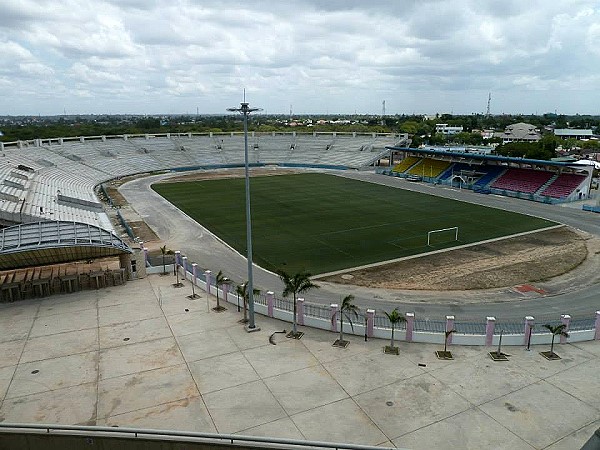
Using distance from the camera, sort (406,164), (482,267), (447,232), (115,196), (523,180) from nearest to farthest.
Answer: (482,267), (447,232), (115,196), (523,180), (406,164)

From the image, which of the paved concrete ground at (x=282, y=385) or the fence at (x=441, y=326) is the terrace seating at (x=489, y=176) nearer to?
the fence at (x=441, y=326)

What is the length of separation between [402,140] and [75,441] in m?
101

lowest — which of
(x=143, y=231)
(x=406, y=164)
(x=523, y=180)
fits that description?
(x=143, y=231)

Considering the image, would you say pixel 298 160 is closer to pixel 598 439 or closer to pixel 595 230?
pixel 595 230

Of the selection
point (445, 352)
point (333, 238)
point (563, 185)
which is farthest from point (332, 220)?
point (563, 185)

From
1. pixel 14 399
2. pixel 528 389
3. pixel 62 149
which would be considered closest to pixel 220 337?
pixel 14 399

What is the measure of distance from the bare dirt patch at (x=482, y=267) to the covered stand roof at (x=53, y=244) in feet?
49.8

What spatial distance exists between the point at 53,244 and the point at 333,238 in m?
24.2

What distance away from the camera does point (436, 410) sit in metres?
16.5

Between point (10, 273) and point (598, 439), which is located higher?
point (598, 439)

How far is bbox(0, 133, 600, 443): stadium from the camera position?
2600 centimetres

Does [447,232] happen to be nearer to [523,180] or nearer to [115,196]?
[523,180]

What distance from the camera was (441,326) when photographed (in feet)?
78.6

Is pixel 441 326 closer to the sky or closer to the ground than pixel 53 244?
closer to the ground
